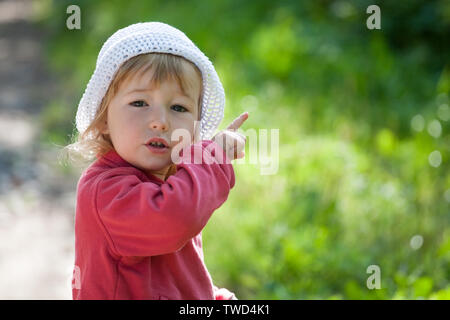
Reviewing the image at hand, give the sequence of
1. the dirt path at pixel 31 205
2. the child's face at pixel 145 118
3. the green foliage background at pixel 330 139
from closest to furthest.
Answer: the child's face at pixel 145 118
the green foliage background at pixel 330 139
the dirt path at pixel 31 205

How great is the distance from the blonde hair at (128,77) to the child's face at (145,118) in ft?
0.06

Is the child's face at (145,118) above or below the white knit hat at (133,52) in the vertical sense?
below

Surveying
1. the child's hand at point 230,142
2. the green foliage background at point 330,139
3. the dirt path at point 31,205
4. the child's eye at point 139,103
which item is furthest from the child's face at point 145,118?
the dirt path at point 31,205

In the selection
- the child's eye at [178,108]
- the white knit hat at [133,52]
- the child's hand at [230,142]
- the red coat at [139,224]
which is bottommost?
the red coat at [139,224]

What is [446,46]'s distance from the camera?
6496 mm

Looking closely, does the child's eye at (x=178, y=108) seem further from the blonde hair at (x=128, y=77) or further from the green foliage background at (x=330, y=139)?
the green foliage background at (x=330, y=139)

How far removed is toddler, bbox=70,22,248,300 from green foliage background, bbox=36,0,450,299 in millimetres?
1233

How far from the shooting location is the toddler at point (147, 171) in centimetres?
176

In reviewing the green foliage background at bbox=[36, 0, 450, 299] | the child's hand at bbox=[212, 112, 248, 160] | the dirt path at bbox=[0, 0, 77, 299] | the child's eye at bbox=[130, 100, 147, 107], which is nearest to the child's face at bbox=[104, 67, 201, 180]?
the child's eye at bbox=[130, 100, 147, 107]

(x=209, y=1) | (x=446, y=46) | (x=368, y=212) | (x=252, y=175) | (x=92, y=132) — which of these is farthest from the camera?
(x=209, y=1)

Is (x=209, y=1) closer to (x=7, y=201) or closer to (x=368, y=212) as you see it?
(x=7, y=201)

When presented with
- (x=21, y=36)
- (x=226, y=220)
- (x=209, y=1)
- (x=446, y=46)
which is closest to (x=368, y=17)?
(x=446, y=46)

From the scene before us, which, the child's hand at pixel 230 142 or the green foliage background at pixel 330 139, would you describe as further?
the green foliage background at pixel 330 139

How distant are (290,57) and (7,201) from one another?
3.06 meters
